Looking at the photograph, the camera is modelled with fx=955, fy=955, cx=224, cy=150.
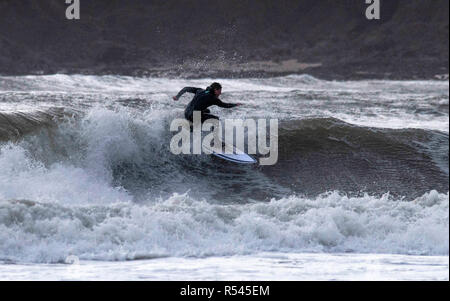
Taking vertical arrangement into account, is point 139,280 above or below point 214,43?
below

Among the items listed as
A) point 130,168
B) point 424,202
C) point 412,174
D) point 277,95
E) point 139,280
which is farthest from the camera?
point 277,95

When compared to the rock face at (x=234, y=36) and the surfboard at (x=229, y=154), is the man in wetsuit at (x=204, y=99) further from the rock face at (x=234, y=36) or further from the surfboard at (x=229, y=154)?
the rock face at (x=234, y=36)

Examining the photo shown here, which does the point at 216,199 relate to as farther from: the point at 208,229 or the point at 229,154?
the point at 208,229

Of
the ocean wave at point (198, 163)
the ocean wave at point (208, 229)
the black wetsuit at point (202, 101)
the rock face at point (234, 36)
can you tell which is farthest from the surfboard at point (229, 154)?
the rock face at point (234, 36)

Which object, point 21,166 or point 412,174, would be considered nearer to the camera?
point 21,166

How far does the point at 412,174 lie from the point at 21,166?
20.8ft

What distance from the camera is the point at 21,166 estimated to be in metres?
12.8

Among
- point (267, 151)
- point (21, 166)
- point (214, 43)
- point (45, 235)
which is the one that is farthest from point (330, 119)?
point (214, 43)

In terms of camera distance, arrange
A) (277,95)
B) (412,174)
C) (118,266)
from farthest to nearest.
Answer: (277,95) → (412,174) → (118,266)

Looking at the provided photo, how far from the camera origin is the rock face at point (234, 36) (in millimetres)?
43625

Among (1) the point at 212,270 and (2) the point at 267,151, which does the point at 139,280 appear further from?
(2) the point at 267,151

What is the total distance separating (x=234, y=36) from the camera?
5069 cm

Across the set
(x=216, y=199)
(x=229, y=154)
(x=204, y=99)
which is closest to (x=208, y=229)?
(x=216, y=199)
